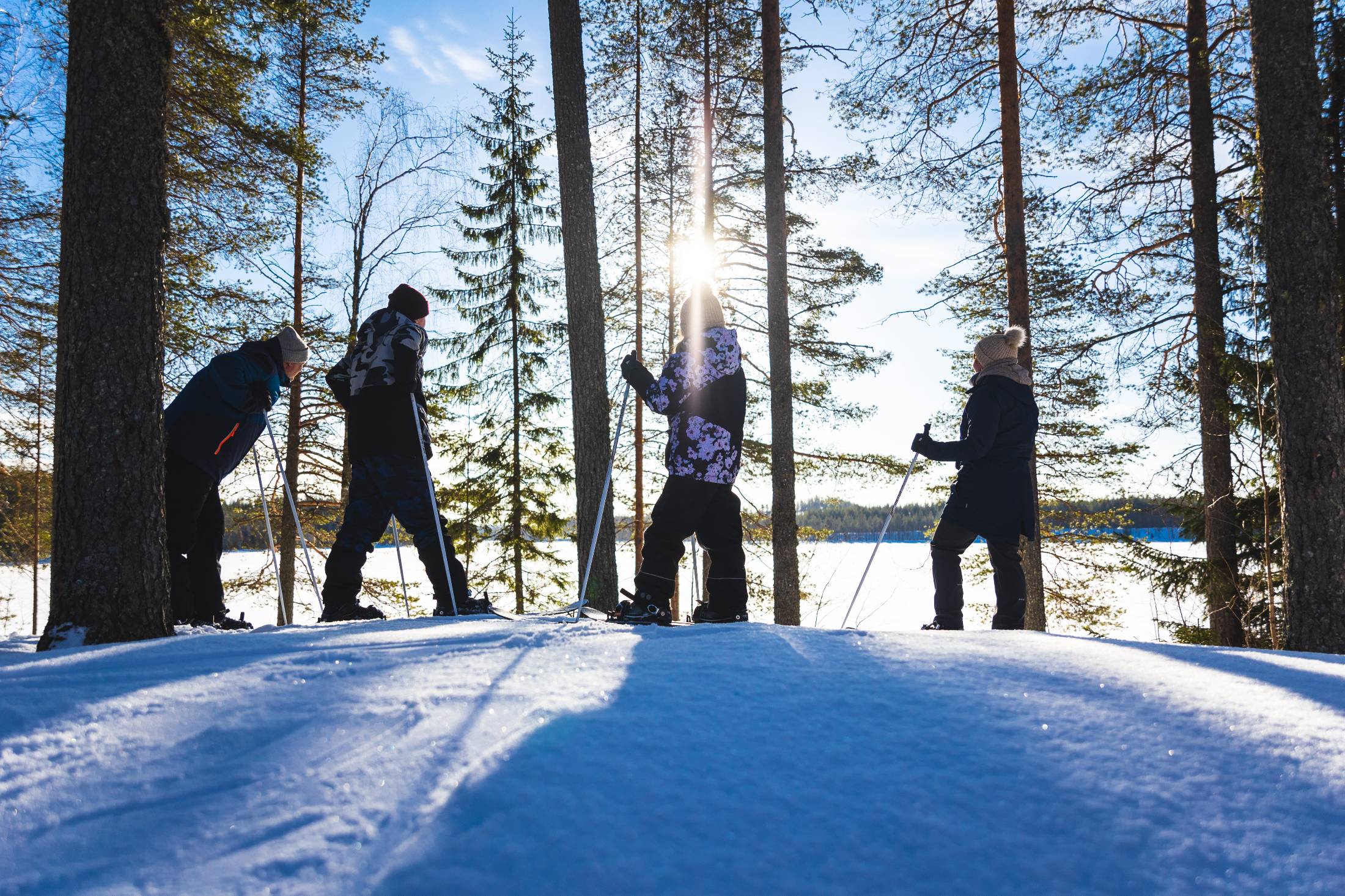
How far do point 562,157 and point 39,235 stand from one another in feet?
23.6

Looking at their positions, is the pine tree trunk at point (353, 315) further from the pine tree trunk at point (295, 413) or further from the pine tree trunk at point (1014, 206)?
the pine tree trunk at point (1014, 206)

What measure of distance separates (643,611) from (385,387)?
1.84 m

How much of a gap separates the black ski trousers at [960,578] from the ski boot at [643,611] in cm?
165

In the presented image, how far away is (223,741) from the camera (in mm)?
1327

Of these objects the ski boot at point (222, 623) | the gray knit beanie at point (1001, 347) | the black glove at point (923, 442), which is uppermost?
the gray knit beanie at point (1001, 347)

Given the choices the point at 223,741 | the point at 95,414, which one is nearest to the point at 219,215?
the point at 95,414

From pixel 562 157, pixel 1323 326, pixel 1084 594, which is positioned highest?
pixel 562 157

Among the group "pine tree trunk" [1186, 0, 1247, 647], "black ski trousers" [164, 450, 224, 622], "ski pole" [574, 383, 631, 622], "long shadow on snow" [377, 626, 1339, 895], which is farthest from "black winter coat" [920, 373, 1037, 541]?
"pine tree trunk" [1186, 0, 1247, 647]

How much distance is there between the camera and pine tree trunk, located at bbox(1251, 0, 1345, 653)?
13.8ft

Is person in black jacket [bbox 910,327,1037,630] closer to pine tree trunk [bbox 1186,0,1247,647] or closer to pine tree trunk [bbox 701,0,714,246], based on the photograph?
pine tree trunk [bbox 1186,0,1247,647]

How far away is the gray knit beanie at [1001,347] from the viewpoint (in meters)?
4.14

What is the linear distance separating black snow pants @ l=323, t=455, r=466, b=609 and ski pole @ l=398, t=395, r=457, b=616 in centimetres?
2

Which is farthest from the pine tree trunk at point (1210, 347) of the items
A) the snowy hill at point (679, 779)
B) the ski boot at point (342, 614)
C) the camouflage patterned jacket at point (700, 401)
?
the ski boot at point (342, 614)

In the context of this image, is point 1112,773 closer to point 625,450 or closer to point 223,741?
point 223,741
